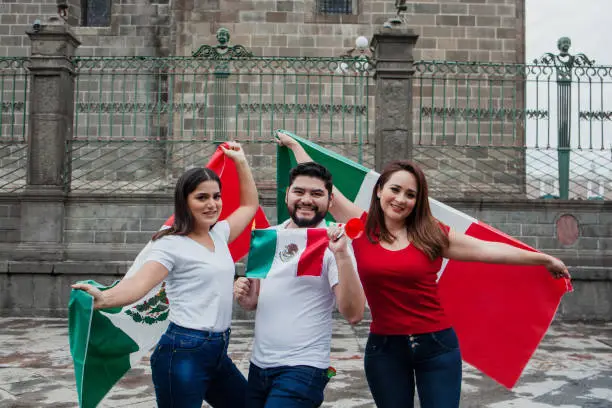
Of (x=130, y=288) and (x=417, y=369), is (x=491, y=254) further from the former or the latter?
(x=130, y=288)

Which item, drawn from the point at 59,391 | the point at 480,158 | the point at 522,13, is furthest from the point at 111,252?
the point at 522,13

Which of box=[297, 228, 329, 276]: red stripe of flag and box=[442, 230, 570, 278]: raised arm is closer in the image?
box=[297, 228, 329, 276]: red stripe of flag

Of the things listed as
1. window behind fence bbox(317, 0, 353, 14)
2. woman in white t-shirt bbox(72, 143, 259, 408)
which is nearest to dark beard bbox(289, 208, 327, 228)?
woman in white t-shirt bbox(72, 143, 259, 408)

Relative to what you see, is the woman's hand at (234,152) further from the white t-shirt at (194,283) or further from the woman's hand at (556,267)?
the woman's hand at (556,267)

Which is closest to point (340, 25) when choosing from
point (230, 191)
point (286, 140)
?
point (230, 191)

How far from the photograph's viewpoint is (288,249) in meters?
2.87

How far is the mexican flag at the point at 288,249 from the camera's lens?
2791 millimetres

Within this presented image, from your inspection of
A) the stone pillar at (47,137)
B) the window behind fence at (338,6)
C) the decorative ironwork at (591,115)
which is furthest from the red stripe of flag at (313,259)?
the window behind fence at (338,6)

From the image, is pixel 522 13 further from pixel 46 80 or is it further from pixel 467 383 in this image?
pixel 467 383

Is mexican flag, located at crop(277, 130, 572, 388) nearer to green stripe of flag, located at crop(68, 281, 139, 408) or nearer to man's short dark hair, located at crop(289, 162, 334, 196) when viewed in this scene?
man's short dark hair, located at crop(289, 162, 334, 196)

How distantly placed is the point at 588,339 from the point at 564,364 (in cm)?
170

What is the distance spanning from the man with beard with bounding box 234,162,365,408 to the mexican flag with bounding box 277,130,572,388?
32.0 inches

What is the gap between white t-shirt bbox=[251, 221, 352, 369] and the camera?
2.69 meters

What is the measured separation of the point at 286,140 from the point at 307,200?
88cm
